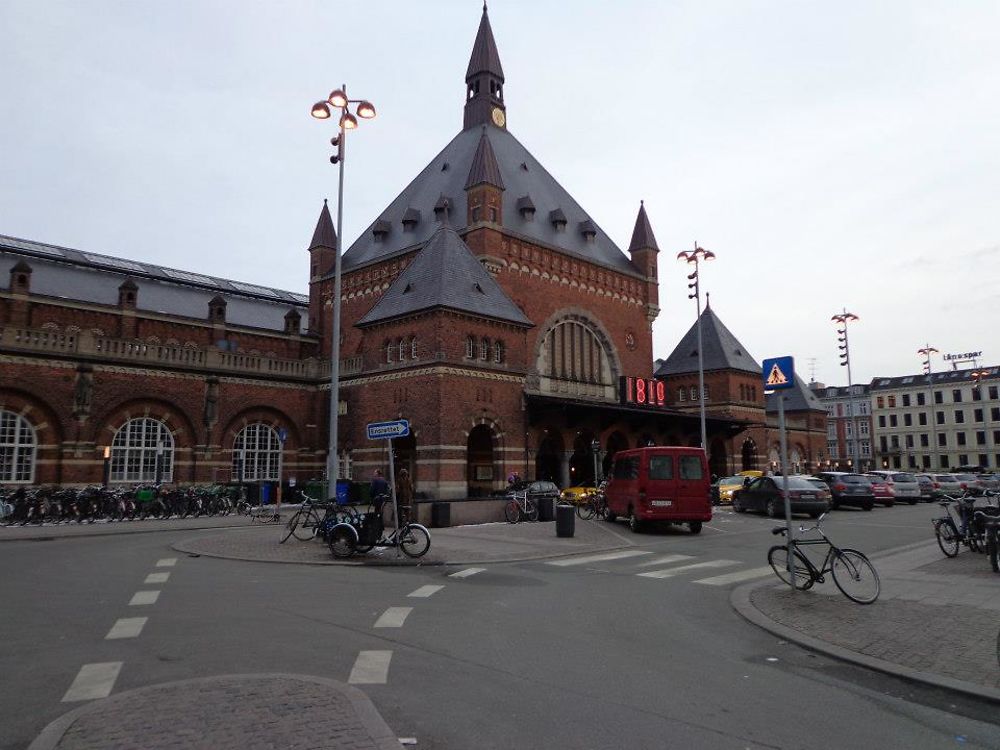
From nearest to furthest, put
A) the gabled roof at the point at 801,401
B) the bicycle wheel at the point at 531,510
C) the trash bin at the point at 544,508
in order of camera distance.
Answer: the bicycle wheel at the point at 531,510 < the trash bin at the point at 544,508 < the gabled roof at the point at 801,401

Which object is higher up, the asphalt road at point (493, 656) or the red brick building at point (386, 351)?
the red brick building at point (386, 351)

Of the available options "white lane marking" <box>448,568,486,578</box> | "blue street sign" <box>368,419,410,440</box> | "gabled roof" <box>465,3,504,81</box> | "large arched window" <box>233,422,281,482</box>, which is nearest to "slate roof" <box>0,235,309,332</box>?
"large arched window" <box>233,422,281,482</box>

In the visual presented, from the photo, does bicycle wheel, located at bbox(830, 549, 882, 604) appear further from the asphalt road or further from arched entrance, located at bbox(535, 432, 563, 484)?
arched entrance, located at bbox(535, 432, 563, 484)

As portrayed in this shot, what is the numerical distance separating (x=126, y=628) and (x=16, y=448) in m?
24.8

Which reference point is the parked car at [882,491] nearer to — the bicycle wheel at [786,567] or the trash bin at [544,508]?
the trash bin at [544,508]

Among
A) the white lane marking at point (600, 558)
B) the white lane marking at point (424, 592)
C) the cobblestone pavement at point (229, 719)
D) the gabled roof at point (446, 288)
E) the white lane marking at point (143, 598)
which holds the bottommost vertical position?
the white lane marking at point (600, 558)

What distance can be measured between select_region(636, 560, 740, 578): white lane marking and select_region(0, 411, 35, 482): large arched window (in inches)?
1023

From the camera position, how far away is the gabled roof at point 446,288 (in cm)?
3166

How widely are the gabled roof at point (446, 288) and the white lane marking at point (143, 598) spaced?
21.6m

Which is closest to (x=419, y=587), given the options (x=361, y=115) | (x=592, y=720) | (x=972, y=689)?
(x=592, y=720)

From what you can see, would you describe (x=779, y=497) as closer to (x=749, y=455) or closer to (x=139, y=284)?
(x=749, y=455)

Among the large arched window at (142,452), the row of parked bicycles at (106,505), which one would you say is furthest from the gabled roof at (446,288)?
A: the row of parked bicycles at (106,505)

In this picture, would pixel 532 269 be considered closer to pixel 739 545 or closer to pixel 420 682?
pixel 739 545

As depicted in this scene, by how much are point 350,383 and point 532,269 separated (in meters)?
12.5
